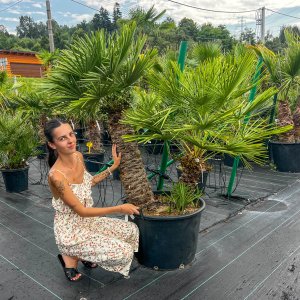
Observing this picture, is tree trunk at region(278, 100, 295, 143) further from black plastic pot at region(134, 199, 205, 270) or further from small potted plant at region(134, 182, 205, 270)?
black plastic pot at region(134, 199, 205, 270)

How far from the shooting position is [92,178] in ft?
8.78

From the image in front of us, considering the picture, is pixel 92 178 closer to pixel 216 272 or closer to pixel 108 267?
pixel 108 267

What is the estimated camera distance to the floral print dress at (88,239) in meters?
2.33

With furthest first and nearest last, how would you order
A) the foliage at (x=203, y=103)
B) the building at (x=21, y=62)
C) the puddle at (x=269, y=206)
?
the building at (x=21, y=62)
the puddle at (x=269, y=206)
the foliage at (x=203, y=103)

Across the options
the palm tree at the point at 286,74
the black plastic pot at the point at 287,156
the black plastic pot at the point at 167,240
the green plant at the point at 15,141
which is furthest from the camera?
the black plastic pot at the point at 287,156

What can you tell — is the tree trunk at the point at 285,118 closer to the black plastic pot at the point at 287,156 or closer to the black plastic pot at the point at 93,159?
the black plastic pot at the point at 287,156

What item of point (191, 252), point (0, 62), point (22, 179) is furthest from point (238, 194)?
point (0, 62)

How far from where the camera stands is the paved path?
235 centimetres

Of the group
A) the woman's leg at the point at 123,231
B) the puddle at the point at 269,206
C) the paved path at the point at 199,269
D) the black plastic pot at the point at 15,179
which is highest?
the woman's leg at the point at 123,231

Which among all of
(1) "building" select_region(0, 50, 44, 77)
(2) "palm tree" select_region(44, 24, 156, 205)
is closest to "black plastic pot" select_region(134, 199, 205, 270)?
(2) "palm tree" select_region(44, 24, 156, 205)

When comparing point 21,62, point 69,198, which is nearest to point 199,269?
point 69,198

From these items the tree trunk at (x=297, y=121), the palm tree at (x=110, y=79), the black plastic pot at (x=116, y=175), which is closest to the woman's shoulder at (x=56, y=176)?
the palm tree at (x=110, y=79)

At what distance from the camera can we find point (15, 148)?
4738 millimetres

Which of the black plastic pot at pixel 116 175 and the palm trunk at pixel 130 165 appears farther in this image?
the black plastic pot at pixel 116 175
